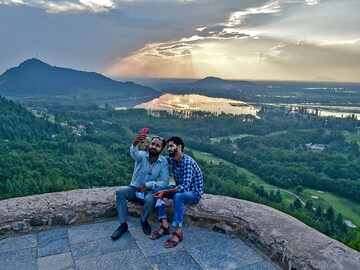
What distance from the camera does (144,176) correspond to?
3604 mm

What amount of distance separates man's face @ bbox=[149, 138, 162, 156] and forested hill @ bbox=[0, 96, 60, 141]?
49.9m

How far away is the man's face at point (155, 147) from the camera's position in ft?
11.7

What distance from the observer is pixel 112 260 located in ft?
9.47

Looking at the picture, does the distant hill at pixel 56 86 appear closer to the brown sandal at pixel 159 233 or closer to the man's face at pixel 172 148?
the man's face at pixel 172 148

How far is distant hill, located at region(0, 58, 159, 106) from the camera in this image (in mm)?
166875

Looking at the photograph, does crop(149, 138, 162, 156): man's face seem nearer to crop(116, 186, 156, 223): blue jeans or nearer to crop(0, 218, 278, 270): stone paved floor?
crop(116, 186, 156, 223): blue jeans

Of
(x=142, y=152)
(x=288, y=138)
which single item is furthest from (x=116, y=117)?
(x=142, y=152)

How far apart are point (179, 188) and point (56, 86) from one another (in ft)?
640

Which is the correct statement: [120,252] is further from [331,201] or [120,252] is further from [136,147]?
[331,201]

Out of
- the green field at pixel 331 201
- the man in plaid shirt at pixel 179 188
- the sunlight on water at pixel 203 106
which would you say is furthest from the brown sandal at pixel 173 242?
the sunlight on water at pixel 203 106

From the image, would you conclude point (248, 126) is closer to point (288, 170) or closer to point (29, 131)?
point (288, 170)

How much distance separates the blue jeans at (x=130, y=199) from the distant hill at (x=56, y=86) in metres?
157

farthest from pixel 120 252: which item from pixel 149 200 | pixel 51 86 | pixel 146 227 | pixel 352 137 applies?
pixel 51 86

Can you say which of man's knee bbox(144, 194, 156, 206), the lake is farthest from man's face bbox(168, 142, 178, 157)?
the lake
